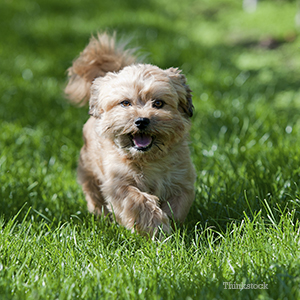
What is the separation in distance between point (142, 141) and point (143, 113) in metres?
0.20

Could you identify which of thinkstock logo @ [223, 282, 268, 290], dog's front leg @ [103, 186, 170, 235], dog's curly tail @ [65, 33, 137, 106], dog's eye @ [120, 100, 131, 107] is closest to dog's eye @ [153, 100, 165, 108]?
dog's eye @ [120, 100, 131, 107]

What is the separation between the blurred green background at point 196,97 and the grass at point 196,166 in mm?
18

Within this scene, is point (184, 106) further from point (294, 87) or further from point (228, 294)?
A: point (294, 87)

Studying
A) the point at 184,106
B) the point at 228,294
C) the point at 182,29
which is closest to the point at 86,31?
the point at 182,29

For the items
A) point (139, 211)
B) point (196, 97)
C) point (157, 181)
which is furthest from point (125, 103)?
point (196, 97)

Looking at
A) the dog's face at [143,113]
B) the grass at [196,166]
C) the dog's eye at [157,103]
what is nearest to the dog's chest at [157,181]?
the dog's face at [143,113]

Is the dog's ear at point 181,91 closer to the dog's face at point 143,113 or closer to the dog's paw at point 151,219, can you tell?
the dog's face at point 143,113

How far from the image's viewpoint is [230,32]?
900cm

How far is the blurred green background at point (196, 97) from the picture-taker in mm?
3488

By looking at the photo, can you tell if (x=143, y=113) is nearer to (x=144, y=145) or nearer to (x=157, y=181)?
(x=144, y=145)

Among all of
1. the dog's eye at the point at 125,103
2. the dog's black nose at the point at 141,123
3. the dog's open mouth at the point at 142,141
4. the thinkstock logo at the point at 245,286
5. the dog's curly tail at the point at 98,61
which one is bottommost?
the thinkstock logo at the point at 245,286

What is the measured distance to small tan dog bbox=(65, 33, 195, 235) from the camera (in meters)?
2.84

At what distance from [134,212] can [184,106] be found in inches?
34.5

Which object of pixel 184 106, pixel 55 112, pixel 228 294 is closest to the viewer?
pixel 228 294
